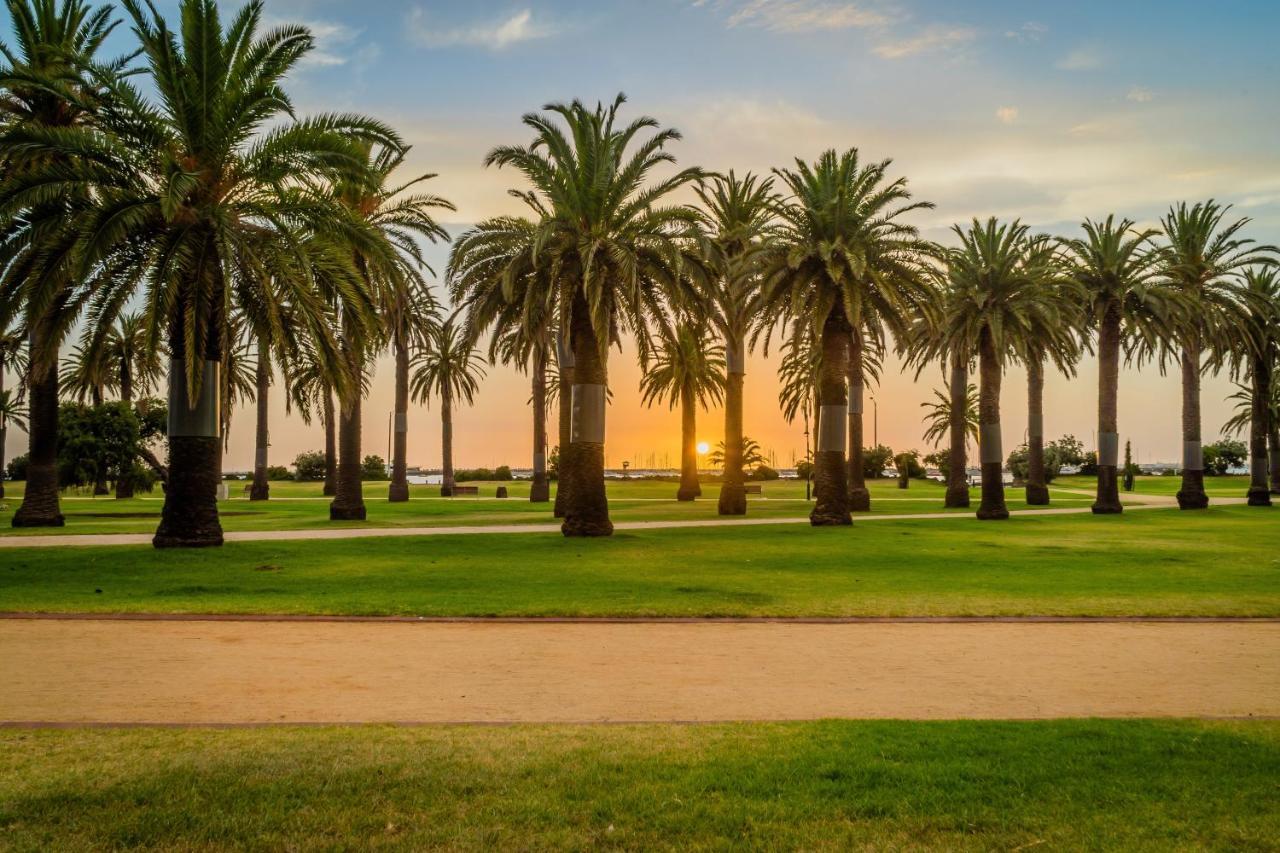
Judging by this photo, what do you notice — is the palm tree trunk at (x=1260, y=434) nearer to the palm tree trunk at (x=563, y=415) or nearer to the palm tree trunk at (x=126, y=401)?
the palm tree trunk at (x=563, y=415)

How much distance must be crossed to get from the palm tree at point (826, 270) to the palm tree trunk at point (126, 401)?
2735cm

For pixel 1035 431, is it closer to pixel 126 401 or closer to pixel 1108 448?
pixel 1108 448

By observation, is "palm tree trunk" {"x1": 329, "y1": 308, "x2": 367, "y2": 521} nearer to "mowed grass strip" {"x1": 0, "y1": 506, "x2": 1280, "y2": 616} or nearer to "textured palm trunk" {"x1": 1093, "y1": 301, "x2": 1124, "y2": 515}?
"mowed grass strip" {"x1": 0, "y1": 506, "x2": 1280, "y2": 616}

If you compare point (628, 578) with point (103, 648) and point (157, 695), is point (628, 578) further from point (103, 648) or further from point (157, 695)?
point (157, 695)

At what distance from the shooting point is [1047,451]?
335ft

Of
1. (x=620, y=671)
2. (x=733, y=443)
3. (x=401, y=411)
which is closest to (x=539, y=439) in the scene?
(x=401, y=411)

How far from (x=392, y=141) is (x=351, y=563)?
36.4 ft

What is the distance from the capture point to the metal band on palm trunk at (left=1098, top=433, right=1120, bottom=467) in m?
43.7

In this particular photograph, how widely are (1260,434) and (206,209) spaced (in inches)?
2048

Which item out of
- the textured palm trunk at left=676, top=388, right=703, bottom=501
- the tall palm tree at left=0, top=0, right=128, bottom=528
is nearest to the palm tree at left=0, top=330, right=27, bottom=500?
the tall palm tree at left=0, top=0, right=128, bottom=528

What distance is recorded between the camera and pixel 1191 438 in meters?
48.2

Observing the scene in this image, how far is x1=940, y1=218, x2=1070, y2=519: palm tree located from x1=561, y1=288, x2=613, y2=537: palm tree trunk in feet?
58.9

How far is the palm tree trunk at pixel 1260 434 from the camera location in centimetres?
4959

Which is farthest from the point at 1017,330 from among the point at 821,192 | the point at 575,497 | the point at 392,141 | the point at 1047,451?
the point at 1047,451
